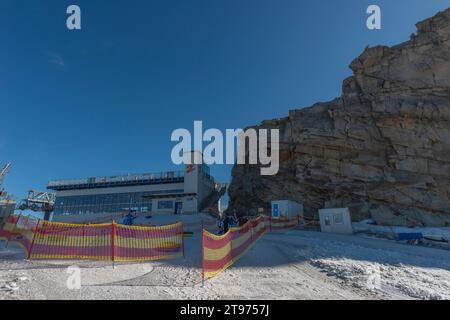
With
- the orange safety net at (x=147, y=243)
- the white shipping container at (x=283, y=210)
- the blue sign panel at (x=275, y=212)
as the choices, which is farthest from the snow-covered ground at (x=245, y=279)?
the blue sign panel at (x=275, y=212)

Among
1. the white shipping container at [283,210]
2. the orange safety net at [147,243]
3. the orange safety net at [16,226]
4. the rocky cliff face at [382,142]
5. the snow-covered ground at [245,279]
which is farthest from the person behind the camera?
the rocky cliff face at [382,142]

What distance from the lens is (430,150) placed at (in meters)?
35.3

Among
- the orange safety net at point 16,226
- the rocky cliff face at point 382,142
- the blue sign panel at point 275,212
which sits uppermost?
the rocky cliff face at point 382,142

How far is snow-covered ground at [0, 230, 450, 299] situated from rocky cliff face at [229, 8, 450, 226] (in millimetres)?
25056

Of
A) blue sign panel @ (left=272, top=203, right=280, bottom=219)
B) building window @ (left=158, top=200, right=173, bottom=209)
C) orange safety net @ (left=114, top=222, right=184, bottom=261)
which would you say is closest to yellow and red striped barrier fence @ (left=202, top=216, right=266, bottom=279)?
orange safety net @ (left=114, top=222, right=184, bottom=261)

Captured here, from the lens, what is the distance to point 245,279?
28.2 ft

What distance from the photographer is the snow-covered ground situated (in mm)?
6582

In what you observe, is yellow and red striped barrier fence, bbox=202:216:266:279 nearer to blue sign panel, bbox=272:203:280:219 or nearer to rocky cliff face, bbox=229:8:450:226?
blue sign panel, bbox=272:203:280:219

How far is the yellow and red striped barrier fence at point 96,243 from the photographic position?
11.7 metres

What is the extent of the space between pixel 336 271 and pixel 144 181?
55.4 meters

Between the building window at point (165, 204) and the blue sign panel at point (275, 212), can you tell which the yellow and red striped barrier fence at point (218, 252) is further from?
the building window at point (165, 204)

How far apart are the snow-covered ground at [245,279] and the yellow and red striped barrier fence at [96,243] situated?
0.97m

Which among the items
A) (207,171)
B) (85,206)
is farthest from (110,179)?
(207,171)
